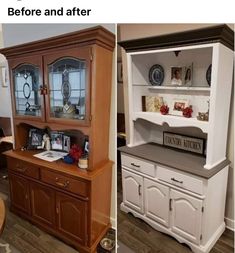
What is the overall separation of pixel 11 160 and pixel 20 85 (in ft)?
2.23

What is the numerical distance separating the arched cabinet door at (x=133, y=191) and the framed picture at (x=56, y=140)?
24.3 inches

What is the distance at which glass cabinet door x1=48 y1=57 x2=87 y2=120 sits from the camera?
156cm

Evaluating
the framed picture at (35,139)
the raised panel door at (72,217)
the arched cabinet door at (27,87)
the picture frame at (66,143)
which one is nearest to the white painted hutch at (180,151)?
the raised panel door at (72,217)

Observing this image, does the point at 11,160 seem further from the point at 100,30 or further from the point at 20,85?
the point at 100,30

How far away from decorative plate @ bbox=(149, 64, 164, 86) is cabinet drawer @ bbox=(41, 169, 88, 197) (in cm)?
101

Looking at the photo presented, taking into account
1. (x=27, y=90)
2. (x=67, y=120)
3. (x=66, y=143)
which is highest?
(x=27, y=90)

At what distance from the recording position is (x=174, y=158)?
1680 millimetres

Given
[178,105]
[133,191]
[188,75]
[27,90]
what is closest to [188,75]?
[188,75]

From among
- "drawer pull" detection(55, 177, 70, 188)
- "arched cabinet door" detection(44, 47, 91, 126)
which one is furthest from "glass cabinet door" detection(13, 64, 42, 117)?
"drawer pull" detection(55, 177, 70, 188)

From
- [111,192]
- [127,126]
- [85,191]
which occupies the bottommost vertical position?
[111,192]

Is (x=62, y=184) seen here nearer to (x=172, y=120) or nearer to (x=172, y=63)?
(x=172, y=120)

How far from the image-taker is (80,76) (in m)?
1.56

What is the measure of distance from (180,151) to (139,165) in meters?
0.36
